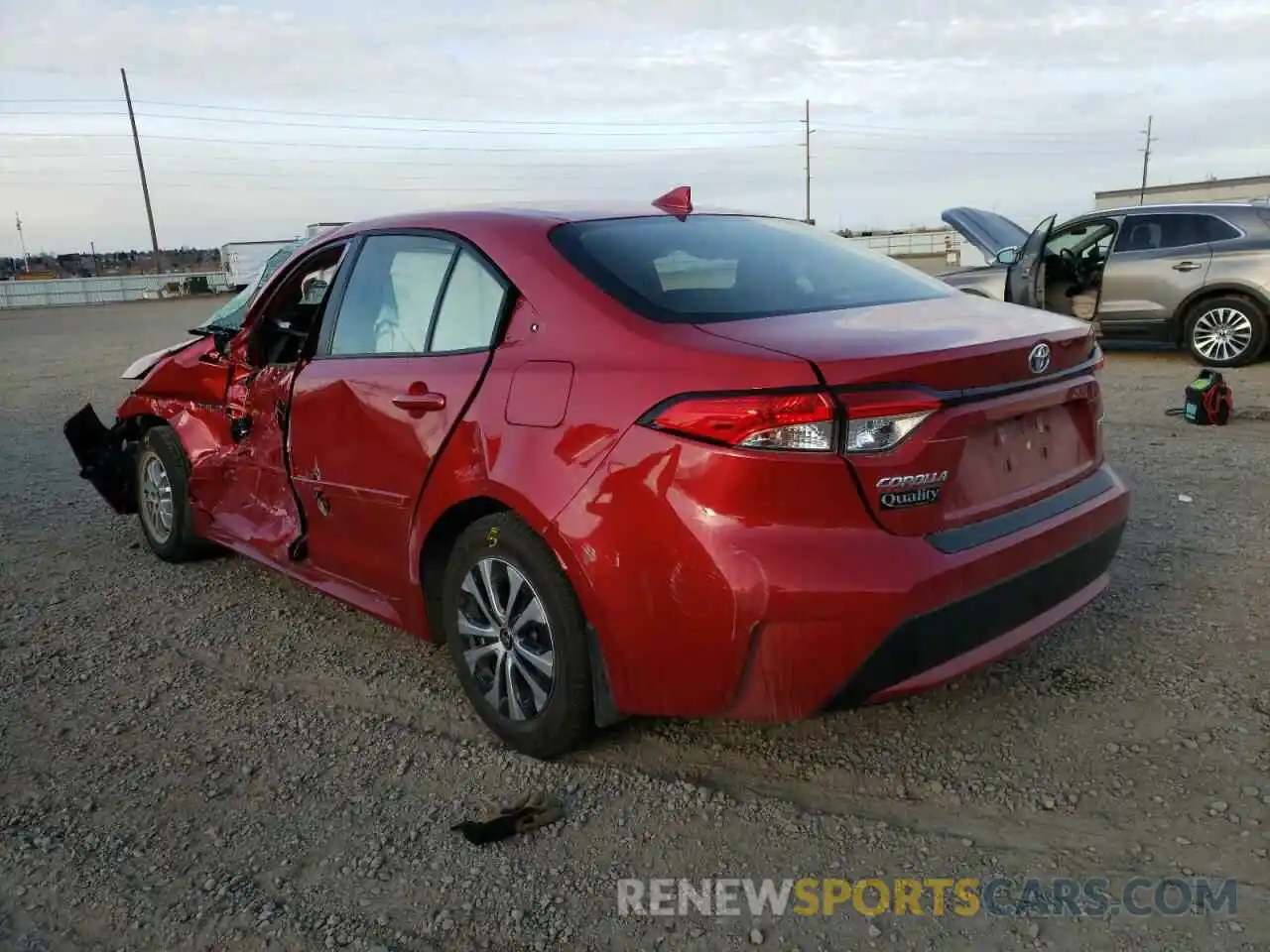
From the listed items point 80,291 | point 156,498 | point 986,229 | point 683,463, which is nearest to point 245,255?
point 80,291

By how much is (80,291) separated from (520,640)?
45.5 metres

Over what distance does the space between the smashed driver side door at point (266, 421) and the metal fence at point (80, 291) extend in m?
40.4

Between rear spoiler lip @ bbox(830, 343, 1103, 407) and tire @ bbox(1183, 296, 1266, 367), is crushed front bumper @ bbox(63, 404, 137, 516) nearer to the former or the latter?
rear spoiler lip @ bbox(830, 343, 1103, 407)

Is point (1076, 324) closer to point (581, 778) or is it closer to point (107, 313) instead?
point (581, 778)

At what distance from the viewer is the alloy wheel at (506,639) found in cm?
285

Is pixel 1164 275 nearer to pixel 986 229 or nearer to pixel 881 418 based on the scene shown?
pixel 986 229

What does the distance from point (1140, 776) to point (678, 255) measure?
1972 millimetres

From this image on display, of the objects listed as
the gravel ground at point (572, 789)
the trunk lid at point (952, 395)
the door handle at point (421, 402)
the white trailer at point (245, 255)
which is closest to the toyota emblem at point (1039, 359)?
the trunk lid at point (952, 395)

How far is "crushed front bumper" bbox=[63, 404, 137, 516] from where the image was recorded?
5.38m

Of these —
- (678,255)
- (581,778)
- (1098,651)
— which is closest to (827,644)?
(581,778)

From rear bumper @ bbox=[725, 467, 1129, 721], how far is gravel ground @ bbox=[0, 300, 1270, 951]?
1.33 feet

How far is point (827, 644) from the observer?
7.75ft

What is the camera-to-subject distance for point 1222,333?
30.9 feet

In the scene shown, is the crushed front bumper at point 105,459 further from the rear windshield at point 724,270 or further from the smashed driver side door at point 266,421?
the rear windshield at point 724,270
